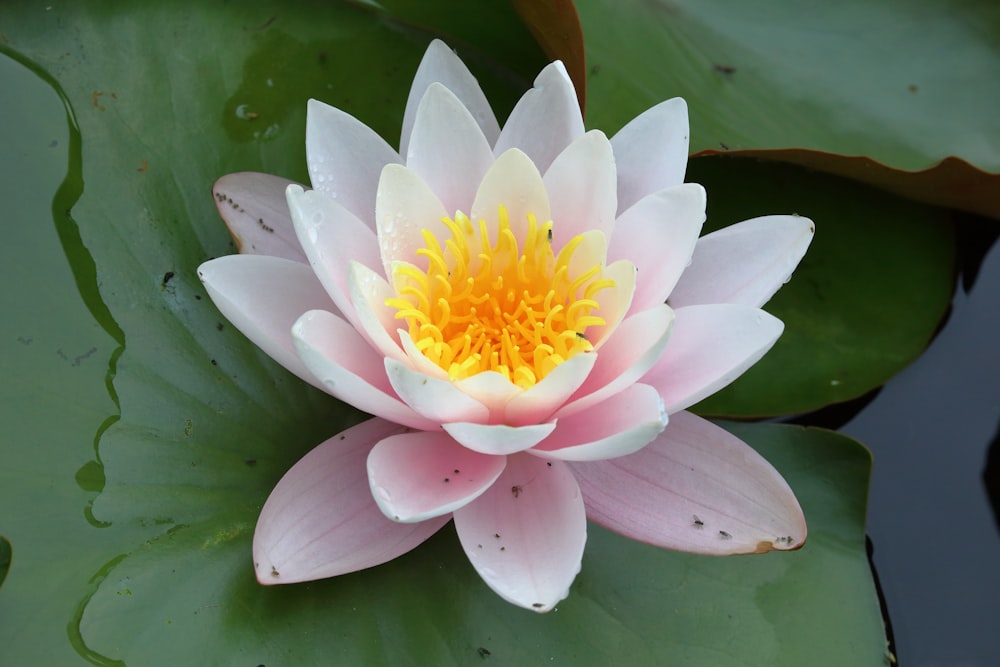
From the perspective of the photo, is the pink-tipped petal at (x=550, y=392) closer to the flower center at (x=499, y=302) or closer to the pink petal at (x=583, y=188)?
the flower center at (x=499, y=302)

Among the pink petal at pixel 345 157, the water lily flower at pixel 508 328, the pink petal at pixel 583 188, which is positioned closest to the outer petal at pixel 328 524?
the water lily flower at pixel 508 328

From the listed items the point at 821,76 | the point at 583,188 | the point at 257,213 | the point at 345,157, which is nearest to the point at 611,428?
the point at 583,188

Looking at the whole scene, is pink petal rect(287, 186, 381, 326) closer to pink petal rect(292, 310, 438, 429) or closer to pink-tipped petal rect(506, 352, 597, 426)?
pink petal rect(292, 310, 438, 429)

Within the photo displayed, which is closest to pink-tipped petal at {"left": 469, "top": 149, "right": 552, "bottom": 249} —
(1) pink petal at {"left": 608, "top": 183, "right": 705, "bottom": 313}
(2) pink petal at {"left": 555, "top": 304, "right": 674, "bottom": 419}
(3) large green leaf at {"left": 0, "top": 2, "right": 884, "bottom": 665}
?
(1) pink petal at {"left": 608, "top": 183, "right": 705, "bottom": 313}

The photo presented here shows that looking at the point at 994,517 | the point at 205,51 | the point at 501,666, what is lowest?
the point at 994,517

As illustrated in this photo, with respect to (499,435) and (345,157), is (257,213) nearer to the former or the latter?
(345,157)

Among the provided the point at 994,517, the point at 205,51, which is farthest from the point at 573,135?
the point at 994,517

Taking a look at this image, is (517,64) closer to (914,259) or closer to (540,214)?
(540,214)
